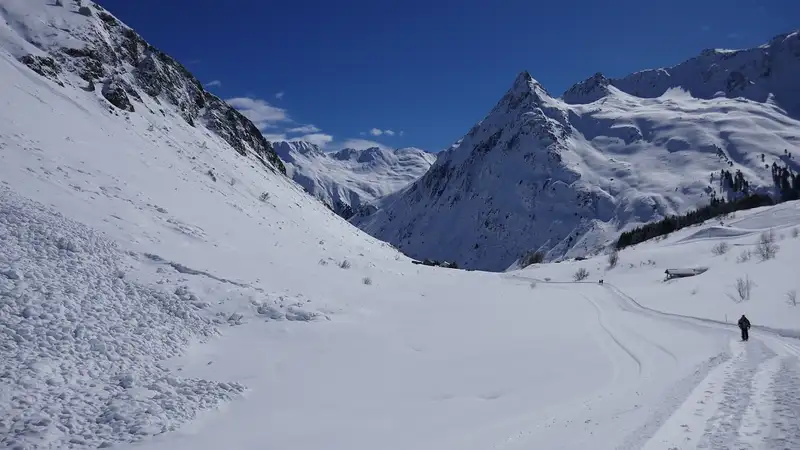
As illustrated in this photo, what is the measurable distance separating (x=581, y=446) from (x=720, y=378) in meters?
6.39

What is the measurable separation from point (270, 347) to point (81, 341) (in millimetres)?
4421

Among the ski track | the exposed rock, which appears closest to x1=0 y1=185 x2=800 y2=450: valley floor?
the ski track

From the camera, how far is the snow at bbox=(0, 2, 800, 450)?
8727 mm

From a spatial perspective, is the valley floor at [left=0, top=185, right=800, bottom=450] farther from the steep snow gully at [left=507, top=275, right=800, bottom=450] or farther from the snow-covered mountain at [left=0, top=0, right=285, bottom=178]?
the snow-covered mountain at [left=0, top=0, right=285, bottom=178]

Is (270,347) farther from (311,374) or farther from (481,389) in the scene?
(481,389)

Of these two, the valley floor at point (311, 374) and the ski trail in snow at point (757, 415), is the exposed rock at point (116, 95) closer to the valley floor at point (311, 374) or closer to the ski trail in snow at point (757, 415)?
the valley floor at point (311, 374)

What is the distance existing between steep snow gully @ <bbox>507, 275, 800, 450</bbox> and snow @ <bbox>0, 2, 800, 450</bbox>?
2.4 inches

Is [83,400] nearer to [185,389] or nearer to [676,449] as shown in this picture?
[185,389]

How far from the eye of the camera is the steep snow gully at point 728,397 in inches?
318

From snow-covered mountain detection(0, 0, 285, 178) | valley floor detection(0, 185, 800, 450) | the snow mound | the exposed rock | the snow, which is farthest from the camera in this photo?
the exposed rock

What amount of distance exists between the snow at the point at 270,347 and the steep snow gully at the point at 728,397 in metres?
0.06

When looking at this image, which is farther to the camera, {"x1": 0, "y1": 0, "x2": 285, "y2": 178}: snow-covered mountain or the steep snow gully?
{"x1": 0, "y1": 0, "x2": 285, "y2": 178}: snow-covered mountain

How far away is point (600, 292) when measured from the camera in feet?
147

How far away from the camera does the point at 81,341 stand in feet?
32.6
